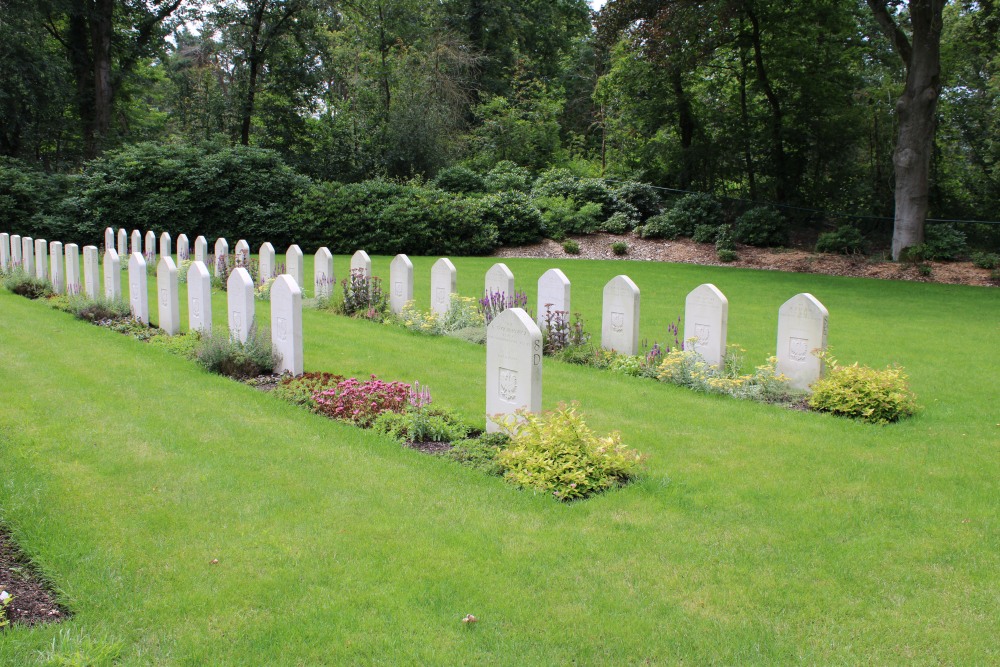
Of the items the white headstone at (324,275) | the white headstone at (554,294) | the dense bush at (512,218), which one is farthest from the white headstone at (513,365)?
the dense bush at (512,218)

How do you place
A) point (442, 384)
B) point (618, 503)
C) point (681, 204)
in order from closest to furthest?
point (618, 503), point (442, 384), point (681, 204)

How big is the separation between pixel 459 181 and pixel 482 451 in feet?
72.4

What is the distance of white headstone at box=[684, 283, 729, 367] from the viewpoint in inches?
327

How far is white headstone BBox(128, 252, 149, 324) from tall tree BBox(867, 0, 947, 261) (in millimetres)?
17701

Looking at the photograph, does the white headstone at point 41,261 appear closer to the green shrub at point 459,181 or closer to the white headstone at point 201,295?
the white headstone at point 201,295

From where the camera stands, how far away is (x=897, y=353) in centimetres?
996

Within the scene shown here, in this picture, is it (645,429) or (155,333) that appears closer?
(645,429)

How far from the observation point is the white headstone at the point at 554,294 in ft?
32.7

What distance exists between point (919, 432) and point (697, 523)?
3126 mm

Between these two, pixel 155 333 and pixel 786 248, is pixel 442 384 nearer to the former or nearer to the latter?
pixel 155 333

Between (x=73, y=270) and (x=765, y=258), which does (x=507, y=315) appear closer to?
(x=73, y=270)

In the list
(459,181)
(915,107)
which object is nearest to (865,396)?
(915,107)

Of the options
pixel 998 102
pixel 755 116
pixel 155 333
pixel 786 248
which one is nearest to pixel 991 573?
pixel 155 333

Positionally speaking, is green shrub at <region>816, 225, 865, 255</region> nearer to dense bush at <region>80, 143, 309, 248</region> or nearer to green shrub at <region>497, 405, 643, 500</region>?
dense bush at <region>80, 143, 309, 248</region>
